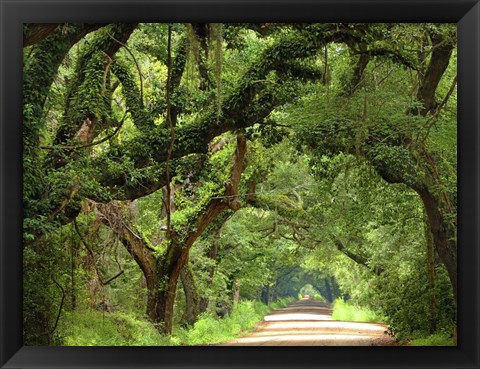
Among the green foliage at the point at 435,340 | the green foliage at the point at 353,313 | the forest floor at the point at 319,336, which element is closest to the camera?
the green foliage at the point at 435,340

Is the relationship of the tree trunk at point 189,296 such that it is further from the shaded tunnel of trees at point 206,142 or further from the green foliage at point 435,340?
the green foliage at point 435,340

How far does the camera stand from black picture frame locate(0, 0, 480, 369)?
203 inches

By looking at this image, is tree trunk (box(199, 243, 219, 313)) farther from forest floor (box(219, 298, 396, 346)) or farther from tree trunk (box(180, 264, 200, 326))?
forest floor (box(219, 298, 396, 346))

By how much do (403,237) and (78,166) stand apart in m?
5.38

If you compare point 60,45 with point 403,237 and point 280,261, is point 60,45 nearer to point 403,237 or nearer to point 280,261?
point 403,237

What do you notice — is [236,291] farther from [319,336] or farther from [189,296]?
[319,336]

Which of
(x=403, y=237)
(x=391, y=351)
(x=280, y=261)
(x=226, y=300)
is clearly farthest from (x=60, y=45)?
(x=280, y=261)

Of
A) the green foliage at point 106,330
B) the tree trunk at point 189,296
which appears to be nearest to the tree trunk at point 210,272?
the tree trunk at point 189,296

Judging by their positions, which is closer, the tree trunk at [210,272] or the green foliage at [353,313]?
the green foliage at [353,313]
